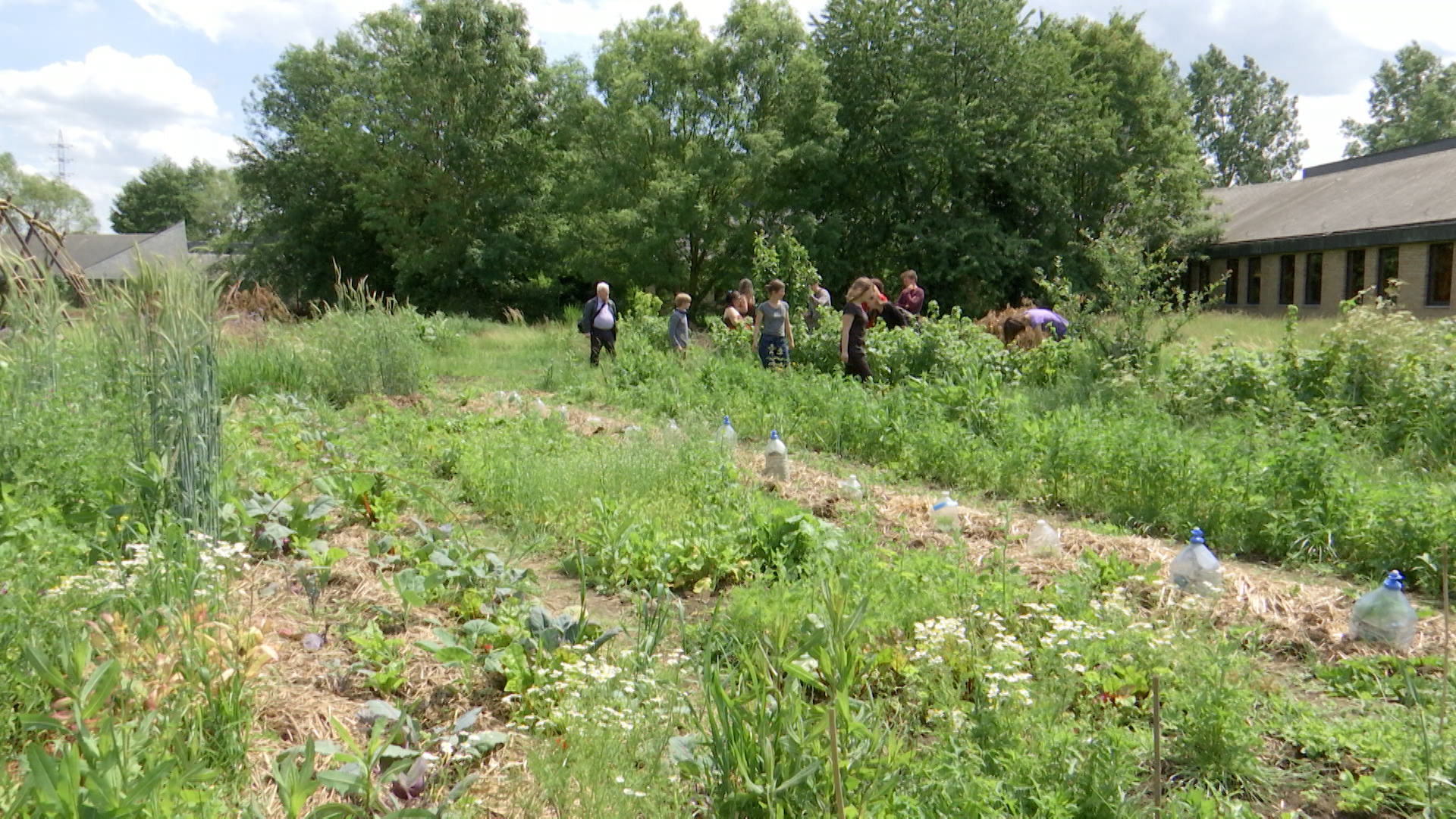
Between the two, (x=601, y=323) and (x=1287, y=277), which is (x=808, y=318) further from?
(x=1287, y=277)

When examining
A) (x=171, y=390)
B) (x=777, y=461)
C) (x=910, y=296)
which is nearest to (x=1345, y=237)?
(x=910, y=296)

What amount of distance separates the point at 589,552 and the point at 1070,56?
31.3 meters

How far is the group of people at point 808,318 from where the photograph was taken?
9.74 m

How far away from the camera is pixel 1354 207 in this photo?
87.8 feet

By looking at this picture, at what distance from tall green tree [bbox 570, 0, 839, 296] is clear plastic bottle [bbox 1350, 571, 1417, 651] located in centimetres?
2454

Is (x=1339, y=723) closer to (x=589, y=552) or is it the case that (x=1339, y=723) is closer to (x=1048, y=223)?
(x=589, y=552)

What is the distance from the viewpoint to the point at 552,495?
18.5 ft

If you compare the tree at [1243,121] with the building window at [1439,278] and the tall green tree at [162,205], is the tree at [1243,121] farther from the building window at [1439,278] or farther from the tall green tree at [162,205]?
the tall green tree at [162,205]

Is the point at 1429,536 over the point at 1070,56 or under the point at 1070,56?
under

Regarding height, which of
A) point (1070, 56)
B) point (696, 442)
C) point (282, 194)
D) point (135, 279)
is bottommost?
point (696, 442)

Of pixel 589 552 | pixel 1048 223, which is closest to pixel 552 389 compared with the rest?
pixel 589 552

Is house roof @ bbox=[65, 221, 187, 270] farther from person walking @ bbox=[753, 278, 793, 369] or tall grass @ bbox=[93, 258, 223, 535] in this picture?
tall grass @ bbox=[93, 258, 223, 535]

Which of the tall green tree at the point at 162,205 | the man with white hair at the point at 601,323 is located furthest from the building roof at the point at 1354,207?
the tall green tree at the point at 162,205

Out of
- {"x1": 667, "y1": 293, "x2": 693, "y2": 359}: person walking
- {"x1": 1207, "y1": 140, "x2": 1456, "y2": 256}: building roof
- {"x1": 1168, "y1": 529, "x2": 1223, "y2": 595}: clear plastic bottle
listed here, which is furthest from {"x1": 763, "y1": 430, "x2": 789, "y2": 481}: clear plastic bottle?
{"x1": 1207, "y1": 140, "x2": 1456, "y2": 256}: building roof
